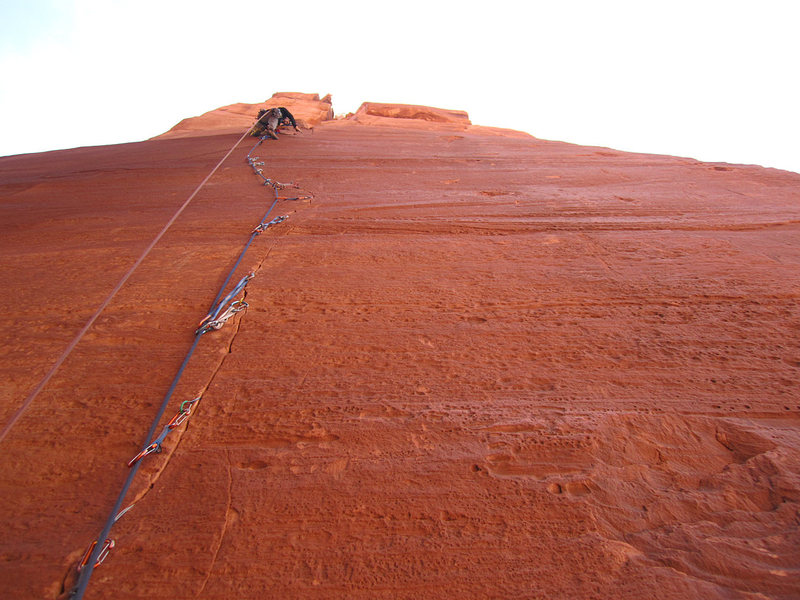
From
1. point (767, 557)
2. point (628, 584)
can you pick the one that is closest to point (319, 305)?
point (628, 584)

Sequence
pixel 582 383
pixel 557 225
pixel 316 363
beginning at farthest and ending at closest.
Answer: pixel 557 225, pixel 316 363, pixel 582 383

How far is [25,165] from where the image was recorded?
6066mm

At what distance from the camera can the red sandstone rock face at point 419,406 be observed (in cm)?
128

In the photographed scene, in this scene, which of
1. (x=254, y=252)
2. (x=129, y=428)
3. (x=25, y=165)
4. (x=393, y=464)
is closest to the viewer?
(x=393, y=464)

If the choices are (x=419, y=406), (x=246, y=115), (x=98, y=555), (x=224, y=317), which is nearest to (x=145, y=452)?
(x=98, y=555)

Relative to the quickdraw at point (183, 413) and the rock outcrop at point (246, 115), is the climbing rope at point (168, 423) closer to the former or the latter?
the quickdraw at point (183, 413)

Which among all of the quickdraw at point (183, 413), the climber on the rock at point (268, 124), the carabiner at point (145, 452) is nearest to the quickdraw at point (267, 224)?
the quickdraw at point (183, 413)

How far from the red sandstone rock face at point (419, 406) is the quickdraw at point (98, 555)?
0.10 ft

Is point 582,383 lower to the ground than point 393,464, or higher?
higher

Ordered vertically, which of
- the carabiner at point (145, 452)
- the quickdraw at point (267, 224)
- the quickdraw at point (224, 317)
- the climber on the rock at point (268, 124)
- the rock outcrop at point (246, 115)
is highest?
the rock outcrop at point (246, 115)

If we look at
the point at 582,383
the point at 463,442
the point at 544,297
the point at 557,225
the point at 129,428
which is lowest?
the point at 129,428

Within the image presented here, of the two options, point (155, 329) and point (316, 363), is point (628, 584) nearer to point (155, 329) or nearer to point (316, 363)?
point (316, 363)

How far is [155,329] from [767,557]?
2833mm

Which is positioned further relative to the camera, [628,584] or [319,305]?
[319,305]
